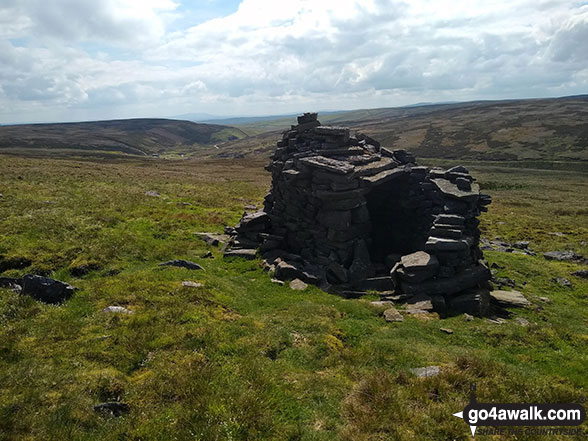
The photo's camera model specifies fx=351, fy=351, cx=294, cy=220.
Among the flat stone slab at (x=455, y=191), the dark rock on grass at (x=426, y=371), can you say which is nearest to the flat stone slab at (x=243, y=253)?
the flat stone slab at (x=455, y=191)

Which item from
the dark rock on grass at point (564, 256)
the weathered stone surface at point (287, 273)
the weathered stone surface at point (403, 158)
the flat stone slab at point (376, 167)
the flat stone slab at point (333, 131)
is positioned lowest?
the dark rock on grass at point (564, 256)

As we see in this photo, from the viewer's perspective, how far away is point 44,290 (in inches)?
591

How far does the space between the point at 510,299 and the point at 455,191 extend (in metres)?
7.38

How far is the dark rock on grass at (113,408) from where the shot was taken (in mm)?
8781

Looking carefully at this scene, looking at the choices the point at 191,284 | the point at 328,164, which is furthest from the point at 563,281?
the point at 191,284

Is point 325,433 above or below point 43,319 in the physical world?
below

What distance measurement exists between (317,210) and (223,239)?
8.91 m

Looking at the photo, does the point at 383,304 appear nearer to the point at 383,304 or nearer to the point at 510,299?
the point at 383,304

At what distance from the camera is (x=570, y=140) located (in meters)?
144

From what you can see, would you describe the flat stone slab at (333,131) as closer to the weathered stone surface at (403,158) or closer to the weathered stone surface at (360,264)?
the weathered stone surface at (403,158)

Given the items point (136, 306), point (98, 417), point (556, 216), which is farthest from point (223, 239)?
point (556, 216)

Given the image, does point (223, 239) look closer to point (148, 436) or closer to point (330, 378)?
point (330, 378)

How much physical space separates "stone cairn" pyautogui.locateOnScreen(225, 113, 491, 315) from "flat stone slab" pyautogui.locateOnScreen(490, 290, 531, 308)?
810mm

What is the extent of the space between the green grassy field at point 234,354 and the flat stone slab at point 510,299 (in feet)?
2.00
